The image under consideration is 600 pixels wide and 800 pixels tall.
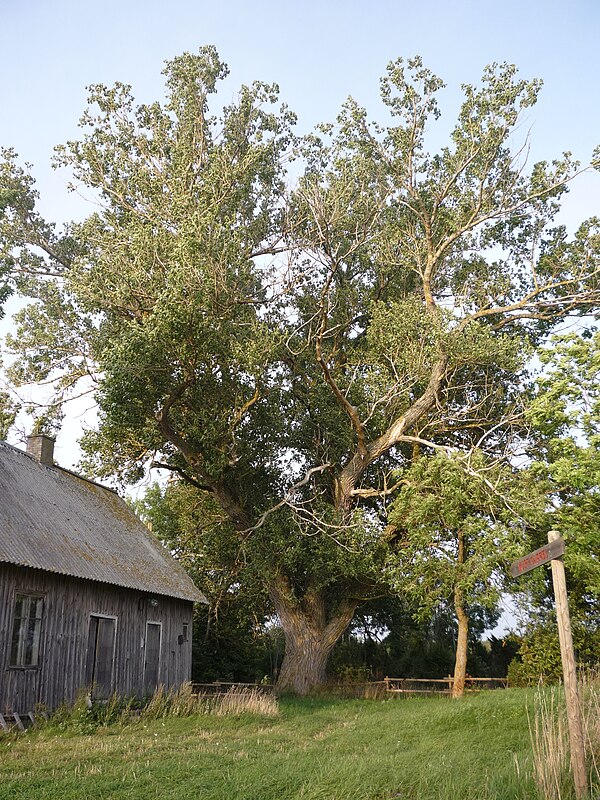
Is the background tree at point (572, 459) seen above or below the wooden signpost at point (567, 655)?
above

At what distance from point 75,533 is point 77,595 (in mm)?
1762

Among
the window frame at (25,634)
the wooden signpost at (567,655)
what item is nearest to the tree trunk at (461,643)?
the window frame at (25,634)

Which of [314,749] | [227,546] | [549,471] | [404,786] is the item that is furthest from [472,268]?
[404,786]

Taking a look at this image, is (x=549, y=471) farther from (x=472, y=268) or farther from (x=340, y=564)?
(x=472, y=268)

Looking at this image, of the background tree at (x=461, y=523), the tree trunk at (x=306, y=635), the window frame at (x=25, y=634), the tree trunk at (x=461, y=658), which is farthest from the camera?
the tree trunk at (x=306, y=635)

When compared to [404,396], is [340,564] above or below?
below

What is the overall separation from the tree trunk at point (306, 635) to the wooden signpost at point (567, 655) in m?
17.6

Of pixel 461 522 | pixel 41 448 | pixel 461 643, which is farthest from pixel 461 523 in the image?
pixel 41 448

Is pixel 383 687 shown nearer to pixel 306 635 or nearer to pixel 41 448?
pixel 306 635

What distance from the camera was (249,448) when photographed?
25109 mm

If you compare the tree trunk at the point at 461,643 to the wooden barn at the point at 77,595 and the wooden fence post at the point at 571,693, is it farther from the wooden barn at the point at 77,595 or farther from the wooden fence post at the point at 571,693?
the wooden fence post at the point at 571,693

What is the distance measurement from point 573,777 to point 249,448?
1765 centimetres

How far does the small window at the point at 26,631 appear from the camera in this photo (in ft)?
52.5

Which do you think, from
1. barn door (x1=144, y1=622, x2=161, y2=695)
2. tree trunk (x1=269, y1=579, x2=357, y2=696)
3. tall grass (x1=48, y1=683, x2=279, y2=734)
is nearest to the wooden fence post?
tall grass (x1=48, y1=683, x2=279, y2=734)
